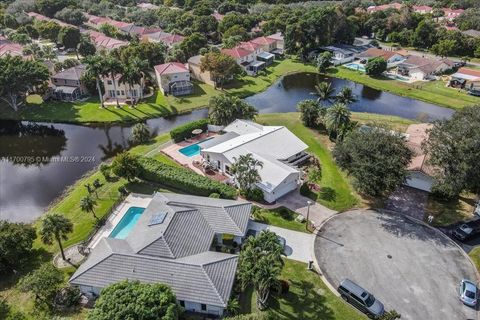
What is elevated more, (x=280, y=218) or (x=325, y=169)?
(x=280, y=218)

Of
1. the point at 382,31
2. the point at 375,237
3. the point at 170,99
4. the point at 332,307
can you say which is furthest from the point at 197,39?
the point at 332,307

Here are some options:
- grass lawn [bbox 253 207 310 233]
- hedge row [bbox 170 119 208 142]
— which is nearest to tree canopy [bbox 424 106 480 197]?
grass lawn [bbox 253 207 310 233]

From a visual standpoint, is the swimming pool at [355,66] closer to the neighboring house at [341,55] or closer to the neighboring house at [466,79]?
the neighboring house at [341,55]

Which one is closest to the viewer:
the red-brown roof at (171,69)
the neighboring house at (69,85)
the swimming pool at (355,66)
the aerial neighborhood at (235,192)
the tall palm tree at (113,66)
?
the aerial neighborhood at (235,192)

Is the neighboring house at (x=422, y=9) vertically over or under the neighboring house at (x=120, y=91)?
over

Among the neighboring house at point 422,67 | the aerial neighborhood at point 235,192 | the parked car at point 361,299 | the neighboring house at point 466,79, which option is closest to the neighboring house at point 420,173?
the aerial neighborhood at point 235,192

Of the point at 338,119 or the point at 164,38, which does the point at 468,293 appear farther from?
the point at 164,38

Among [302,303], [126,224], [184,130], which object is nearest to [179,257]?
[302,303]

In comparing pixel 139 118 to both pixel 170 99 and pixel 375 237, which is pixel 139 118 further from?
pixel 375 237
